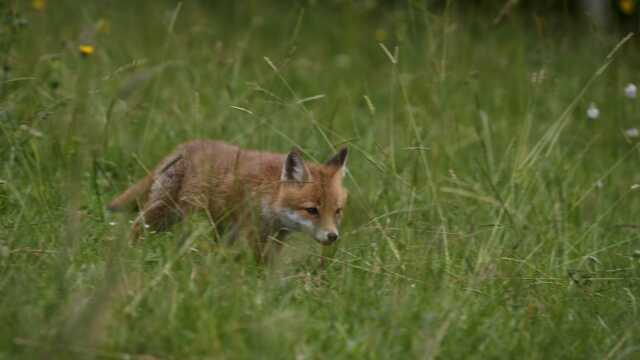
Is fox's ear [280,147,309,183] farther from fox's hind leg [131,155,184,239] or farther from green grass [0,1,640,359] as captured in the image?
fox's hind leg [131,155,184,239]

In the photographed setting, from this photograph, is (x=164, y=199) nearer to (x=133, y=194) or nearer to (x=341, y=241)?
(x=133, y=194)

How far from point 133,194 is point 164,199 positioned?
0.19 metres

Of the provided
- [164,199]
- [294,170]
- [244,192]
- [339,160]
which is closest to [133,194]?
[164,199]

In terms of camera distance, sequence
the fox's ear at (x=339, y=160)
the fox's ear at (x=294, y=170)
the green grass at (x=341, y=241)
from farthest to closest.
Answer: the fox's ear at (x=339, y=160)
the fox's ear at (x=294, y=170)
the green grass at (x=341, y=241)

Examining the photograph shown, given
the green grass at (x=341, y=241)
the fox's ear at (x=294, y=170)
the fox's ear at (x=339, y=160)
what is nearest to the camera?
the green grass at (x=341, y=241)

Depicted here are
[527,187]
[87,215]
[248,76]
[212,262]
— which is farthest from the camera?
[248,76]

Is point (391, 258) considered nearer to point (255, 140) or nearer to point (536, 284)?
point (536, 284)

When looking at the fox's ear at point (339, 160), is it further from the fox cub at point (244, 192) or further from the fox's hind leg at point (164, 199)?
the fox's hind leg at point (164, 199)

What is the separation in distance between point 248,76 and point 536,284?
4537 millimetres

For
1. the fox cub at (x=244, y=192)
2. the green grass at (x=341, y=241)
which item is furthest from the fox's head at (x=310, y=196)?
the green grass at (x=341, y=241)

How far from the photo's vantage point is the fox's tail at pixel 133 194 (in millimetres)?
6047

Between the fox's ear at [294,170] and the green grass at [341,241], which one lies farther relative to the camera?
the fox's ear at [294,170]

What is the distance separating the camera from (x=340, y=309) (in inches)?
177

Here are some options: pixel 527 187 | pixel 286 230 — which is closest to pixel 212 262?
pixel 286 230
